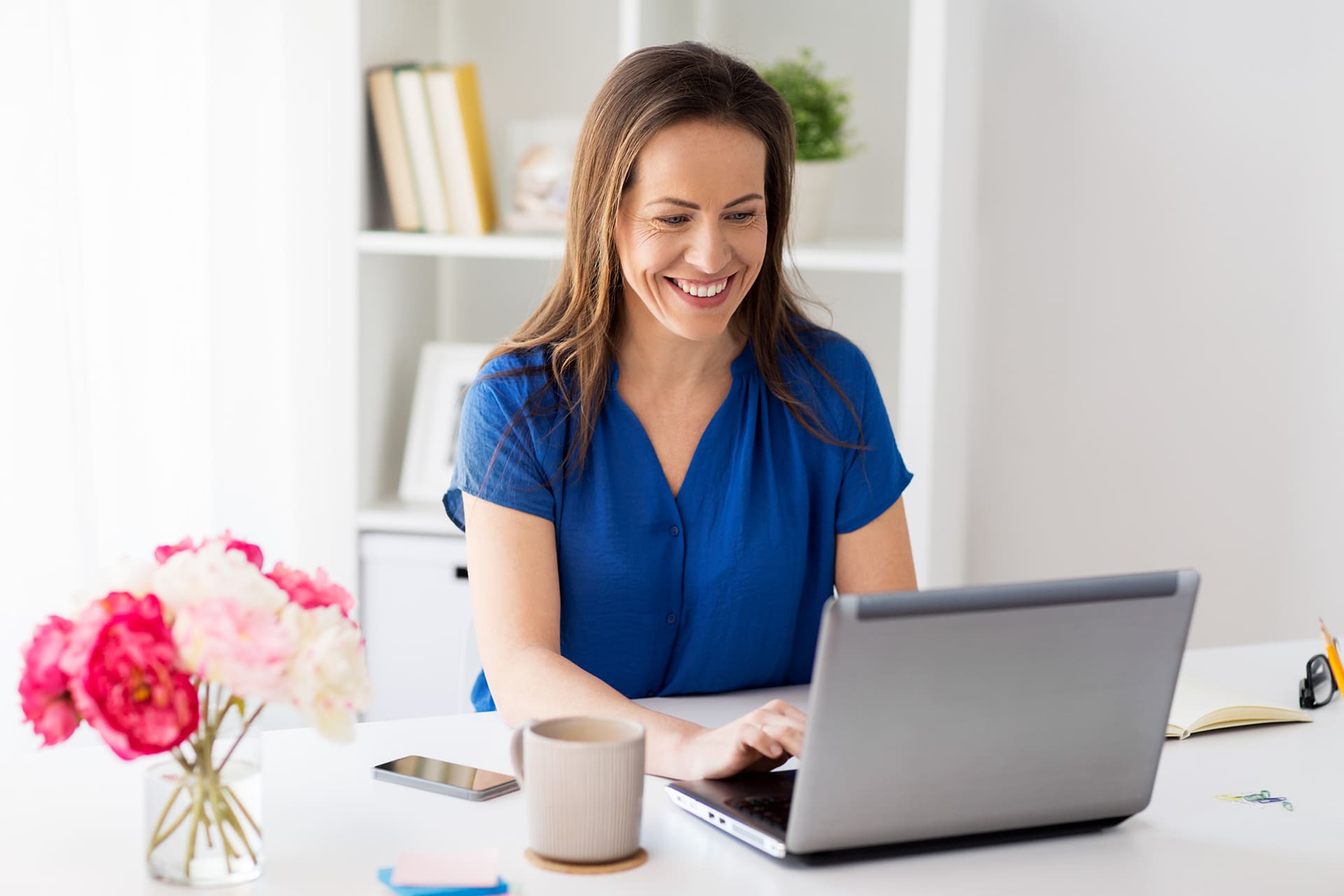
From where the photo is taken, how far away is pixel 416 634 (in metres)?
2.67

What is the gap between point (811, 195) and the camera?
259 centimetres

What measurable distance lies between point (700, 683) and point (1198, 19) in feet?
5.93

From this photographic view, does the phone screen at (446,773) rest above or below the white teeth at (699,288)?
below

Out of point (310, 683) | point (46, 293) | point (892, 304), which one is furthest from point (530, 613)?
point (892, 304)

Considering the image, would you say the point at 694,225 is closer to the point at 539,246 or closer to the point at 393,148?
the point at 539,246

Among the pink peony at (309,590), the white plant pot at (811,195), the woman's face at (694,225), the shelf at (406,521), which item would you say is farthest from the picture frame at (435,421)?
the pink peony at (309,590)

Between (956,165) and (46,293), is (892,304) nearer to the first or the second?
(956,165)

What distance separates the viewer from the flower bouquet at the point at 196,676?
0.93 metres

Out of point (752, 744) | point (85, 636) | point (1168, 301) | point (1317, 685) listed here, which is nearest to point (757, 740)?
point (752, 744)

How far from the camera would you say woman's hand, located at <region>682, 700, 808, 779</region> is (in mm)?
1158

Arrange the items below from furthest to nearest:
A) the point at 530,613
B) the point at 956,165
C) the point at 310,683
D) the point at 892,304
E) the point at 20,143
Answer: the point at 892,304 < the point at 956,165 < the point at 20,143 < the point at 530,613 < the point at 310,683

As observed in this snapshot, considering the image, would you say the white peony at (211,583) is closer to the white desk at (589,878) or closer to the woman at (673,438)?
the white desk at (589,878)

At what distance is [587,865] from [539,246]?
1.67 meters

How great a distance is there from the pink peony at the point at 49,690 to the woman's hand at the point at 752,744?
50 cm
